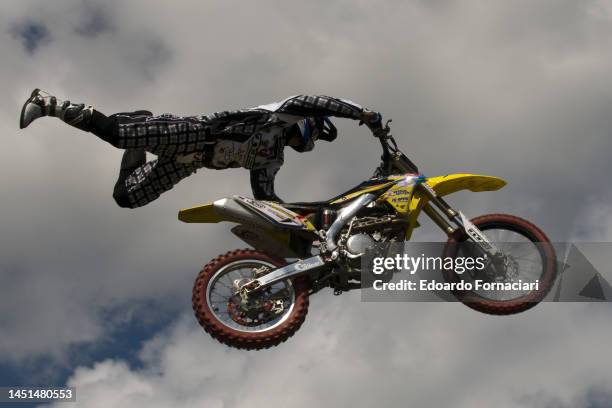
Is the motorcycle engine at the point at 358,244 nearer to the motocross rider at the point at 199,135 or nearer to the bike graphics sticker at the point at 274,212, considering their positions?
the bike graphics sticker at the point at 274,212

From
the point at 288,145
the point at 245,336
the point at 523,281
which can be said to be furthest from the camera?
the point at 288,145

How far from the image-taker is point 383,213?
41.2 ft

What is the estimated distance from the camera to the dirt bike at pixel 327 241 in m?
11.9

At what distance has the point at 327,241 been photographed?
1207cm

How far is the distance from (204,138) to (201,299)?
240cm

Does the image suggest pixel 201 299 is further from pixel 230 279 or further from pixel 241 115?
pixel 241 115

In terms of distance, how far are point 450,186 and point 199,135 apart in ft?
11.9

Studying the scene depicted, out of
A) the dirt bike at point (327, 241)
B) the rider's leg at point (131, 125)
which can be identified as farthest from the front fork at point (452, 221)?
the rider's leg at point (131, 125)

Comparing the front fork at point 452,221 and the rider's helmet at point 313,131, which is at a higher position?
the rider's helmet at point 313,131

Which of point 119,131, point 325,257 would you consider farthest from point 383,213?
point 119,131

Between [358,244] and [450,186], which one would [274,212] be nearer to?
Answer: [358,244]

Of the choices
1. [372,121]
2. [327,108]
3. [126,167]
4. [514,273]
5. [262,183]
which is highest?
[126,167]

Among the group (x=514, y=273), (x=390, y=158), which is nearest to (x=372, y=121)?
(x=390, y=158)

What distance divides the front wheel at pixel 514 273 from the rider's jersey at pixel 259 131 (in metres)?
2.61
